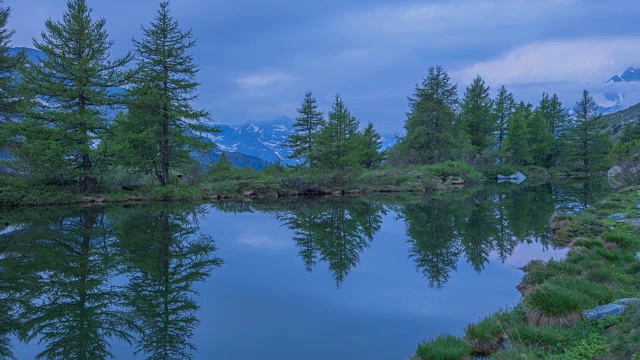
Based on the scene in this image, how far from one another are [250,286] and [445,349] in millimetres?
4573

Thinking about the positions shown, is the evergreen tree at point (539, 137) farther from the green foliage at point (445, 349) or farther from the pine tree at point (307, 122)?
the green foliage at point (445, 349)

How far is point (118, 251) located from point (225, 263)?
304 centimetres

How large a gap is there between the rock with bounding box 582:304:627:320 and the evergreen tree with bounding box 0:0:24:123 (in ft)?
98.0

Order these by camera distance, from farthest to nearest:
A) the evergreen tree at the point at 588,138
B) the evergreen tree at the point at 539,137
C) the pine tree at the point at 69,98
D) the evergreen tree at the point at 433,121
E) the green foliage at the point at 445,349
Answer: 1. the evergreen tree at the point at 539,137
2. the evergreen tree at the point at 588,138
3. the evergreen tree at the point at 433,121
4. the pine tree at the point at 69,98
5. the green foliage at the point at 445,349

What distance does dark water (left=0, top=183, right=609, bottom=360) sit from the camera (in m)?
5.28

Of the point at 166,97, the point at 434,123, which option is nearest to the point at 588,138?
the point at 434,123

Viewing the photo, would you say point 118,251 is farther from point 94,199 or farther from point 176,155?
point 176,155

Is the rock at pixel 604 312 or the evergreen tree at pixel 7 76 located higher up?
the evergreen tree at pixel 7 76

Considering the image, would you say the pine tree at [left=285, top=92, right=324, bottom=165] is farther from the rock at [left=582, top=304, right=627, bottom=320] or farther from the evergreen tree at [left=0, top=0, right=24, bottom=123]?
the rock at [left=582, top=304, right=627, bottom=320]

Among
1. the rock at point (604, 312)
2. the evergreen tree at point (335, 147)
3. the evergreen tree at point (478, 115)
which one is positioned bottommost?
the rock at point (604, 312)

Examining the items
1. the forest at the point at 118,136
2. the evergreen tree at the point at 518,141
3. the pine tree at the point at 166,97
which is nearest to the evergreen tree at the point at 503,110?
the evergreen tree at the point at 518,141

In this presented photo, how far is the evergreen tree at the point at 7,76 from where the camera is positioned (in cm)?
2353

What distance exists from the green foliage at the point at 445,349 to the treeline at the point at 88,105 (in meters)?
23.2

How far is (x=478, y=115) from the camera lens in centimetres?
5628
